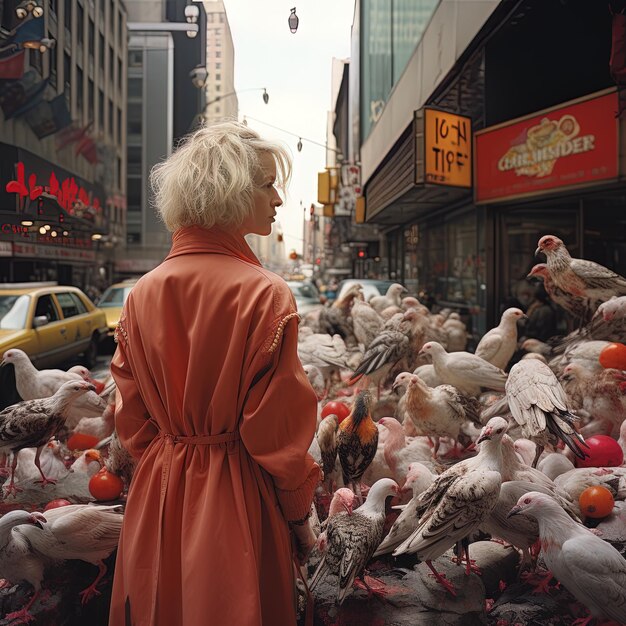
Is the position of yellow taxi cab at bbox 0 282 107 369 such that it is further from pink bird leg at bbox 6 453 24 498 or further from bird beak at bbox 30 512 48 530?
bird beak at bbox 30 512 48 530

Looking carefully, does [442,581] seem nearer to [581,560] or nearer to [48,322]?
[581,560]

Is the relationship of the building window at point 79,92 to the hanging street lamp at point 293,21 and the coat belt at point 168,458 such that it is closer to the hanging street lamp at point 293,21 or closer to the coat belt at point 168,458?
the hanging street lamp at point 293,21

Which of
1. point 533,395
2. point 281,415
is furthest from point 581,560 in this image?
point 281,415

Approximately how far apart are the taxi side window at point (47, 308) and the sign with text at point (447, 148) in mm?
5821

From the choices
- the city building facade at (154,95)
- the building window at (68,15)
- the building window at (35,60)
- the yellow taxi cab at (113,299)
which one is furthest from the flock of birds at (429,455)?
the yellow taxi cab at (113,299)

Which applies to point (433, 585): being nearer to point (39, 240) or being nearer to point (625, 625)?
point (625, 625)

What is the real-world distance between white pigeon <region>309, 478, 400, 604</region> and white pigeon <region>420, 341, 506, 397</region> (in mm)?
2453

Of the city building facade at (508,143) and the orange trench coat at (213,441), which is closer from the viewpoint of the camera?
the orange trench coat at (213,441)

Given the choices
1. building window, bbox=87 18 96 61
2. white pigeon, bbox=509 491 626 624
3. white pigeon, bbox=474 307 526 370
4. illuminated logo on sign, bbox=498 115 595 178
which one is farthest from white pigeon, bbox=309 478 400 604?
building window, bbox=87 18 96 61

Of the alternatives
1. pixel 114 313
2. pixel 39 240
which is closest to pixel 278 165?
pixel 39 240

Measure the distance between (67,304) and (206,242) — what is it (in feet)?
26.9

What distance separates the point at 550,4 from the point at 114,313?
33.0 ft

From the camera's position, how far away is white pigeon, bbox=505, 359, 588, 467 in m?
3.60

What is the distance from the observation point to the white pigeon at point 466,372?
210 inches
